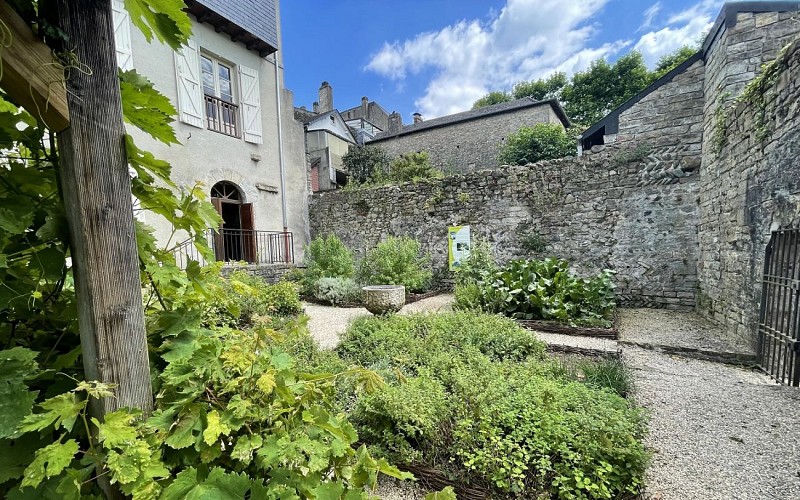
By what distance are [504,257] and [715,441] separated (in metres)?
5.38

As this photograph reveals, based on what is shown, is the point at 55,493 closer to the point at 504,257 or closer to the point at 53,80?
the point at 53,80

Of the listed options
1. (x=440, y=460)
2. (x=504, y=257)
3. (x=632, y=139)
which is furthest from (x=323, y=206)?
(x=440, y=460)

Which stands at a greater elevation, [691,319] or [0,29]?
[0,29]

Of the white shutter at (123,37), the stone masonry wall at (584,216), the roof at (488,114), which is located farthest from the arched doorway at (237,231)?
the roof at (488,114)

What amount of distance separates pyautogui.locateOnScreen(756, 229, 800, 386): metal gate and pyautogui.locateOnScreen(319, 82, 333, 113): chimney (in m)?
26.4

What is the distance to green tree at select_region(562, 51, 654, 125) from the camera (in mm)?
21406

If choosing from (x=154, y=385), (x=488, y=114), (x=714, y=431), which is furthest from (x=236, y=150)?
(x=488, y=114)

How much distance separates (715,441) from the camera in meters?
2.07

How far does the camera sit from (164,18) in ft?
2.37

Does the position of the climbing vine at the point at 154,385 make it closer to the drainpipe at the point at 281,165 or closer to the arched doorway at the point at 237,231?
the arched doorway at the point at 237,231

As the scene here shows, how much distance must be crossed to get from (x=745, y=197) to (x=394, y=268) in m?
5.47

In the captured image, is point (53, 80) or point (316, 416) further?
point (316, 416)

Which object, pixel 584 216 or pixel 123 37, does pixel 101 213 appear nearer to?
pixel 584 216

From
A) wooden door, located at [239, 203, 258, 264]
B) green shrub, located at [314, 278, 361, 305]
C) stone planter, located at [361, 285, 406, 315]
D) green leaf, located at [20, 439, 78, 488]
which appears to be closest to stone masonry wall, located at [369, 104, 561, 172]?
wooden door, located at [239, 203, 258, 264]
